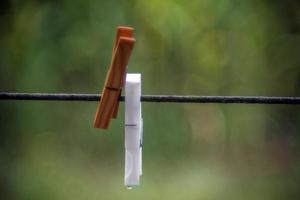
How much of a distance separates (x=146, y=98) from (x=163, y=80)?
2.52ft

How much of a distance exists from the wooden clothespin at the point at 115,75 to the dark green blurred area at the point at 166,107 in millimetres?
777

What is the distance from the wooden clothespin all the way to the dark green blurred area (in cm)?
78

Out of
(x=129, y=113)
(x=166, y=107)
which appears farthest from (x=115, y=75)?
(x=166, y=107)

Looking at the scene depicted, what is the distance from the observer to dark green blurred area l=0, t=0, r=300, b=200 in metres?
1.49

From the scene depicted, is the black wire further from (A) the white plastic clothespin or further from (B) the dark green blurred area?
(B) the dark green blurred area

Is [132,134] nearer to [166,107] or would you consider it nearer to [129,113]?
[129,113]

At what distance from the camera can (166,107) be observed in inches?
60.0

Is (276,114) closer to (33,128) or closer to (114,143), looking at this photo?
(114,143)

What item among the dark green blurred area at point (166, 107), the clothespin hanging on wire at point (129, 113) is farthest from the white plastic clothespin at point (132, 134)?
the dark green blurred area at point (166, 107)

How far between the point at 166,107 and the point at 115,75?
2.69 ft

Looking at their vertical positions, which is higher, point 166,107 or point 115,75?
point 115,75

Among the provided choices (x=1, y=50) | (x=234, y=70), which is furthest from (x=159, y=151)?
(x=1, y=50)

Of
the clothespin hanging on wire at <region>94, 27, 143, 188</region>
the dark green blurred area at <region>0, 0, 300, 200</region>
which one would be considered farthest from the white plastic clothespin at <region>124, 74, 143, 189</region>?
the dark green blurred area at <region>0, 0, 300, 200</region>

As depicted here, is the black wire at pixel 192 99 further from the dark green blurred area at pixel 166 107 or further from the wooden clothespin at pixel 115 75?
the dark green blurred area at pixel 166 107
